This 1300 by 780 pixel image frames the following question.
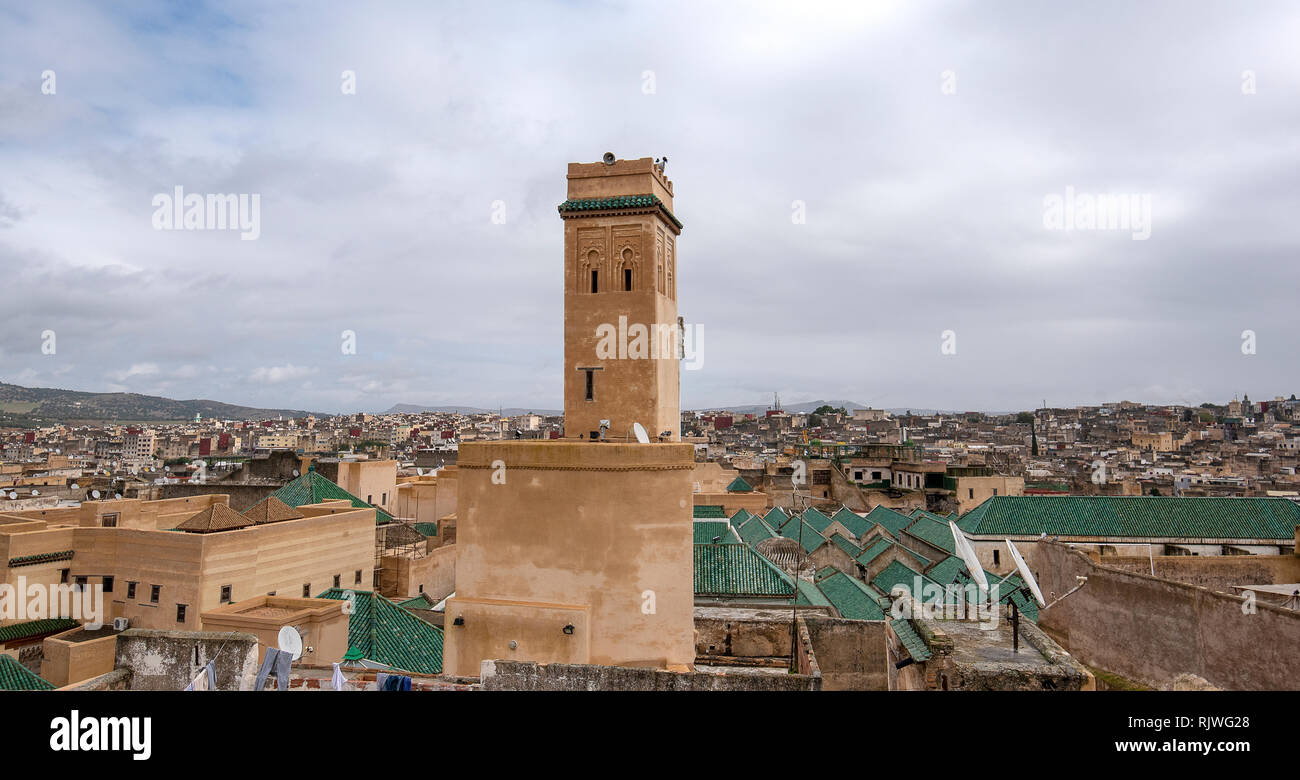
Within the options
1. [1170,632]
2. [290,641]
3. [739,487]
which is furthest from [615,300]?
[739,487]

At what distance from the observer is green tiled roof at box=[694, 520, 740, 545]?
23797mm

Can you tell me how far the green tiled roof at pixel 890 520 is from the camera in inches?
1300

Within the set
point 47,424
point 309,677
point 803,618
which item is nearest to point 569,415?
point 309,677

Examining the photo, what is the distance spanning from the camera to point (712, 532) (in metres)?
25.0

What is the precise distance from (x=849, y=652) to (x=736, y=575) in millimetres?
4053

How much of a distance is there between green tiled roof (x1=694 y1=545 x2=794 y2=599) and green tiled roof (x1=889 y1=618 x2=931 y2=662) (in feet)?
9.42

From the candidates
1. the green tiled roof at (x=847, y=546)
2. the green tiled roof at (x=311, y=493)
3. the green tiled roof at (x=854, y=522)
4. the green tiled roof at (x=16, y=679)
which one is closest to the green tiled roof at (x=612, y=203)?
the green tiled roof at (x=16, y=679)

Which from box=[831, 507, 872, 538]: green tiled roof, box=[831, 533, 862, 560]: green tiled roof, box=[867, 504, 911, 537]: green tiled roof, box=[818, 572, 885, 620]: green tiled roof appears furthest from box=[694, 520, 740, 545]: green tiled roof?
box=[867, 504, 911, 537]: green tiled roof

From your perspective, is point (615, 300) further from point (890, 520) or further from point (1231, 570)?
point (890, 520)

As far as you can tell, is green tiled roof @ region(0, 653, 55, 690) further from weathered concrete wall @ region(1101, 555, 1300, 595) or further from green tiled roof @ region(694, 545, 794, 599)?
weathered concrete wall @ region(1101, 555, 1300, 595)

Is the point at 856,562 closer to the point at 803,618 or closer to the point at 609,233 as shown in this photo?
the point at 803,618

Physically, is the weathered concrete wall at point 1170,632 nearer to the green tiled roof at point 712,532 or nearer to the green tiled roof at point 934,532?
the green tiled roof at point 712,532
